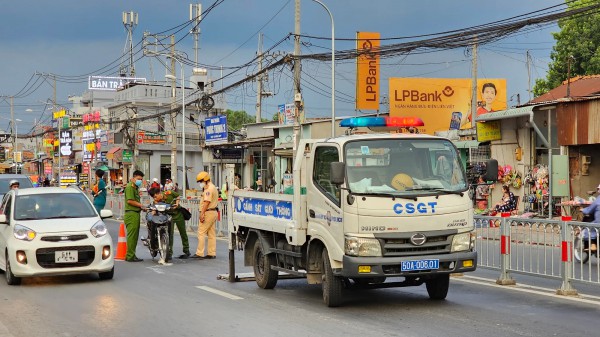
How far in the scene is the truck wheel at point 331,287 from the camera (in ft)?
35.3

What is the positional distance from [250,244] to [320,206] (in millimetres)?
2962

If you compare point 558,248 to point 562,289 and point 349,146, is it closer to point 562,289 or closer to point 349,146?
point 562,289

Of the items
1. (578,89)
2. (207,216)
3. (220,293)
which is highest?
(578,89)

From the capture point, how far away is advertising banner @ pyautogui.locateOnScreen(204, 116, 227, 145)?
167 feet

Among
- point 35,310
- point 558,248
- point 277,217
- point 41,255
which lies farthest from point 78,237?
point 558,248

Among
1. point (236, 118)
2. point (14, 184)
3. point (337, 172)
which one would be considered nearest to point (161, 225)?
point (14, 184)

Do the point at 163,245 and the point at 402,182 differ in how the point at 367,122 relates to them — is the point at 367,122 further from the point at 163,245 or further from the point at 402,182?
the point at 163,245

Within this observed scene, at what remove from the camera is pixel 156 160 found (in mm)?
78562

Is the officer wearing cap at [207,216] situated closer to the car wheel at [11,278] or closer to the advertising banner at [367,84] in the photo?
the car wheel at [11,278]

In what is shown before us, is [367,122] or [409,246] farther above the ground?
[367,122]

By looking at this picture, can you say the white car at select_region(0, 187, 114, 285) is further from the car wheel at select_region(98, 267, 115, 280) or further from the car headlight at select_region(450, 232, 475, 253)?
the car headlight at select_region(450, 232, 475, 253)

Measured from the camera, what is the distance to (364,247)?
10297 mm

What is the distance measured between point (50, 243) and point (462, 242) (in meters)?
6.92

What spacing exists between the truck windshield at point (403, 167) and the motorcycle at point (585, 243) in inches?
81.4
